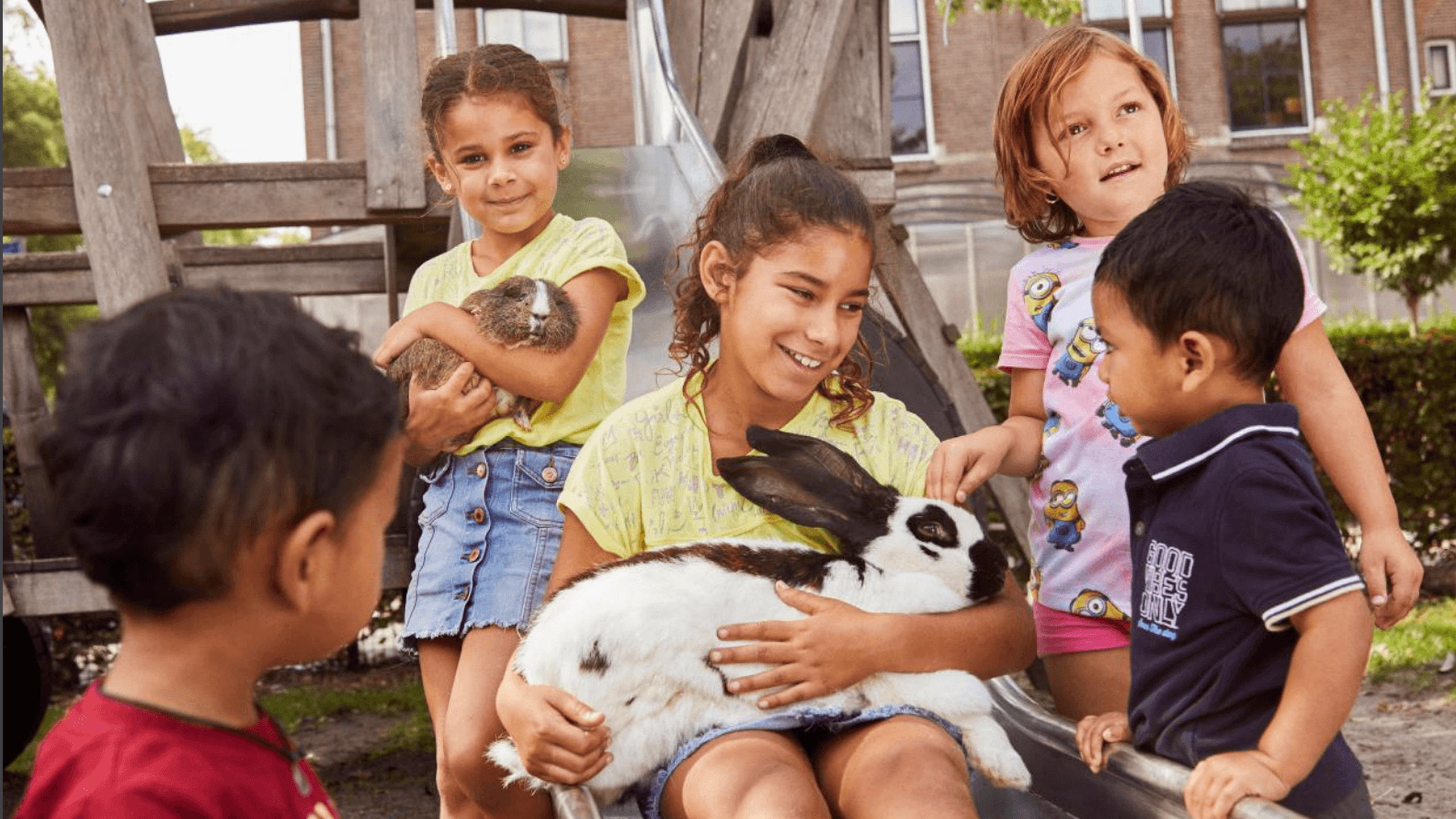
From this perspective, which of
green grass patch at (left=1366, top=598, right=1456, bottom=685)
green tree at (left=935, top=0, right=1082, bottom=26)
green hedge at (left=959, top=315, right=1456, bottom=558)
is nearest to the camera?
green grass patch at (left=1366, top=598, right=1456, bottom=685)

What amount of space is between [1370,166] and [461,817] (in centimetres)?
1502

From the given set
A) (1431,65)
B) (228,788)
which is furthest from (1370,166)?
(228,788)

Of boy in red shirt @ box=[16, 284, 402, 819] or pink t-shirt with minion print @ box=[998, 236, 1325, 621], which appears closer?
boy in red shirt @ box=[16, 284, 402, 819]

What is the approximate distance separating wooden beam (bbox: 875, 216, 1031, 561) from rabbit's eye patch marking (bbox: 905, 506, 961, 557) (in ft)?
8.53

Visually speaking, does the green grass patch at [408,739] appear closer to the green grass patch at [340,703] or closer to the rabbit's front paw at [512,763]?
the green grass patch at [340,703]

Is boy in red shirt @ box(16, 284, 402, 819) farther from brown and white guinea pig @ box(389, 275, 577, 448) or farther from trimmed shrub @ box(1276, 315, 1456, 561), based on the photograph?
trimmed shrub @ box(1276, 315, 1456, 561)

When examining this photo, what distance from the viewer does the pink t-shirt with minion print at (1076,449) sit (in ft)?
7.64

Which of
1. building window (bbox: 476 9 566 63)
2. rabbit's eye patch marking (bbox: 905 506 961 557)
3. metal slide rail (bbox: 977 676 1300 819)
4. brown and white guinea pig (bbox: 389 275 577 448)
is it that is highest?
building window (bbox: 476 9 566 63)

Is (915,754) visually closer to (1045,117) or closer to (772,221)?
(772,221)

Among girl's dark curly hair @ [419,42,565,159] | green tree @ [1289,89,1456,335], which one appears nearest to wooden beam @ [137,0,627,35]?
girl's dark curly hair @ [419,42,565,159]

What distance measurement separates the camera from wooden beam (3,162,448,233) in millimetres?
4293

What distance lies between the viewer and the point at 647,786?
6.45 feet

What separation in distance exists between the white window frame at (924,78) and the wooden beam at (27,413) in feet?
59.4

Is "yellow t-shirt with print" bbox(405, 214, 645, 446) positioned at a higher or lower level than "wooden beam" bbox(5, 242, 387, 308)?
lower
